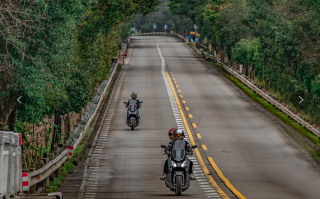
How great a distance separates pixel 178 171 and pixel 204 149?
9.44 m

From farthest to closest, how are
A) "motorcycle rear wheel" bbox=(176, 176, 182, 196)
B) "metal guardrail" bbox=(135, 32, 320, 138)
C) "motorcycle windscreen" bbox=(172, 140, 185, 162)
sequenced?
"metal guardrail" bbox=(135, 32, 320, 138) → "motorcycle windscreen" bbox=(172, 140, 185, 162) → "motorcycle rear wheel" bbox=(176, 176, 182, 196)

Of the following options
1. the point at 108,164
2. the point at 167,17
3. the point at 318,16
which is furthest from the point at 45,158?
the point at 167,17

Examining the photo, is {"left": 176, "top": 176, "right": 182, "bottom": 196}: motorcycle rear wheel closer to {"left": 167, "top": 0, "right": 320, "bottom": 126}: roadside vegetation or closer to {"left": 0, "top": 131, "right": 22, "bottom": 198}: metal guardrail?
{"left": 0, "top": 131, "right": 22, "bottom": 198}: metal guardrail

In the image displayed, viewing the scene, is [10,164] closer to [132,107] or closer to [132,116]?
[132,107]

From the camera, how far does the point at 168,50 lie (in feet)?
275

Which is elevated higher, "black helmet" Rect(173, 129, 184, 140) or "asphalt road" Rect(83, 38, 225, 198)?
"black helmet" Rect(173, 129, 184, 140)

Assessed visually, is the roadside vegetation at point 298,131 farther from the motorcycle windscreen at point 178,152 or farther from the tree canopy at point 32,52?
the tree canopy at point 32,52

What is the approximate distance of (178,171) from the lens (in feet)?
47.1

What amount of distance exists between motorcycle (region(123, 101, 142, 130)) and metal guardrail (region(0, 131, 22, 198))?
649 inches

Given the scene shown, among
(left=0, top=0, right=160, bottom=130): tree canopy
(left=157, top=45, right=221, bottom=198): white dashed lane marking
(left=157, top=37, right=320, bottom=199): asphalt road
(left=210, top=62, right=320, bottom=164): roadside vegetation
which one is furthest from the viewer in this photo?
(left=210, top=62, right=320, bottom=164): roadside vegetation

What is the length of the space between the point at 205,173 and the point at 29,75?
284 inches

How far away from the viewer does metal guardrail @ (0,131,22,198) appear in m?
10.0

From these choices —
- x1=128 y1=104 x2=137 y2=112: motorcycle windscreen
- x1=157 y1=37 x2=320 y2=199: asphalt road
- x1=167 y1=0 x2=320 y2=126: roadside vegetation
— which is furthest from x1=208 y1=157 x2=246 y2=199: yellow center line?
x1=167 y1=0 x2=320 y2=126: roadside vegetation

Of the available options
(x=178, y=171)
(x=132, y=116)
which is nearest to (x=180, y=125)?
(x=132, y=116)
